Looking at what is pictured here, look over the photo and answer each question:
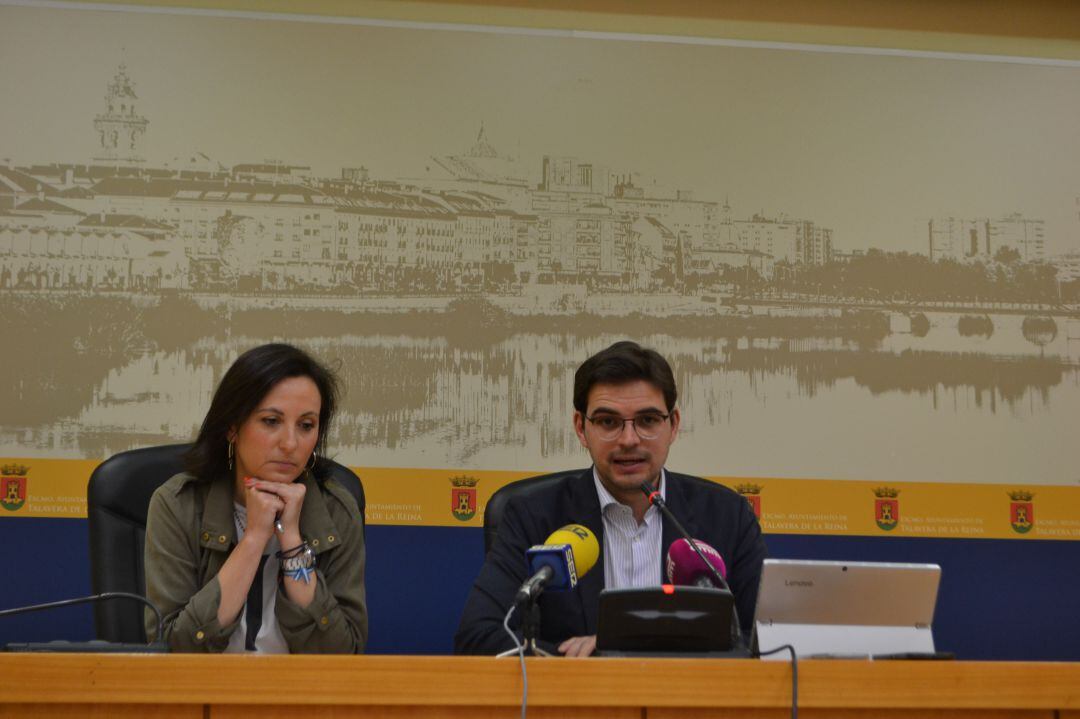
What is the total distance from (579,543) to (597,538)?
0.56 m

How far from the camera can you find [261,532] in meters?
2.13

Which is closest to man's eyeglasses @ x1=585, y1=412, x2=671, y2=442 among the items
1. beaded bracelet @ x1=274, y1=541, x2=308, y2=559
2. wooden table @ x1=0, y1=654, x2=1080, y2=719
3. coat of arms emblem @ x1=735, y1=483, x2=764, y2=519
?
beaded bracelet @ x1=274, y1=541, x2=308, y2=559

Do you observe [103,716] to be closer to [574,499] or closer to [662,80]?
[574,499]

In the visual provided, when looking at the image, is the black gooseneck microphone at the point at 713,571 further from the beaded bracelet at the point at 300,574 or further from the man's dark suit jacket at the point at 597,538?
the beaded bracelet at the point at 300,574

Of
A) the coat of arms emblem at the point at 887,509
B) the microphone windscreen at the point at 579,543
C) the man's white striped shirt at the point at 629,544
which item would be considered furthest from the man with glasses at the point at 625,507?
the coat of arms emblem at the point at 887,509

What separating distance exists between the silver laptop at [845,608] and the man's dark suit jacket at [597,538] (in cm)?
64

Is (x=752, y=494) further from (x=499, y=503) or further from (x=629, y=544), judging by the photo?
(x=499, y=503)

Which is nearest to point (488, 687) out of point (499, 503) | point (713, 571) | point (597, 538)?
point (713, 571)

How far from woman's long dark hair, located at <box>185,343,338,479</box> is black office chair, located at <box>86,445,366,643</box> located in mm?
176

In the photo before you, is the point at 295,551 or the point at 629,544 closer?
the point at 295,551

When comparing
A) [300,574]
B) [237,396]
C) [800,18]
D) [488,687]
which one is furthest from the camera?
[800,18]

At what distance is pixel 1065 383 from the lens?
3.52m

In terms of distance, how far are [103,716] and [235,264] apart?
2.18 m

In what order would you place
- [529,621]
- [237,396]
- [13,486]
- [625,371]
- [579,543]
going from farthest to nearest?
[13,486] → [625,371] → [237,396] → [579,543] → [529,621]
